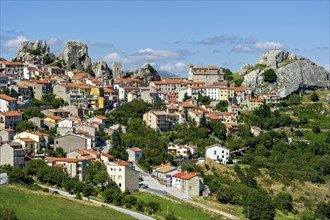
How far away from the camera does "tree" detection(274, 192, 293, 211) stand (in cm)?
5422

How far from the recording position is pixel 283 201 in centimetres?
5469

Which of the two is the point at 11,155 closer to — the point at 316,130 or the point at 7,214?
the point at 7,214

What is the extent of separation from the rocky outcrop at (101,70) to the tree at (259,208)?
46.4m

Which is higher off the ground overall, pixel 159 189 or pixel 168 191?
pixel 159 189

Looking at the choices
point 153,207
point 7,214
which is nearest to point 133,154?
point 153,207

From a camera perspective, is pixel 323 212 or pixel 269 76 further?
pixel 269 76

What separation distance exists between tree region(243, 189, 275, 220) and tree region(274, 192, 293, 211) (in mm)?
3986

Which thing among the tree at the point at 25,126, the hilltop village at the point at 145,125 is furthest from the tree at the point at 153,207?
the tree at the point at 25,126

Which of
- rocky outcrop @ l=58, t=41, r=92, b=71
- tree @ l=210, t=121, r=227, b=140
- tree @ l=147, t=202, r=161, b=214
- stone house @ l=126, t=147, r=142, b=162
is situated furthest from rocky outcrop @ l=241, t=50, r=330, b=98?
tree @ l=147, t=202, r=161, b=214

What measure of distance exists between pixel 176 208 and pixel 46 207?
10604mm

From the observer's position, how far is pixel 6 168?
48.3 m

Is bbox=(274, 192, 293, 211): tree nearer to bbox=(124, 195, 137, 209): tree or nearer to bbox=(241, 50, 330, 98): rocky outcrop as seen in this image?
bbox=(124, 195, 137, 209): tree

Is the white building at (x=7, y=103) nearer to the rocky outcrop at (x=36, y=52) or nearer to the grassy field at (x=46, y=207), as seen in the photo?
the grassy field at (x=46, y=207)

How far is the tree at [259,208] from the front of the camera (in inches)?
1928
